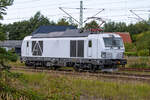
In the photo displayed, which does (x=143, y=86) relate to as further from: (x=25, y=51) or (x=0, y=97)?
(x=25, y=51)

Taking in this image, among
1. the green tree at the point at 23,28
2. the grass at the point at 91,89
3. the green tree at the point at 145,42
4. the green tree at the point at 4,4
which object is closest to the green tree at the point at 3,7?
the green tree at the point at 4,4

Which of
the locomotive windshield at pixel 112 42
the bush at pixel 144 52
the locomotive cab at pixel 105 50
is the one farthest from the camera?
the bush at pixel 144 52

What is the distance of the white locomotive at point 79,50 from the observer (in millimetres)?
20234

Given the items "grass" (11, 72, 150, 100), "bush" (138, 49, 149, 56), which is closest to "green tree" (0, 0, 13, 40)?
"grass" (11, 72, 150, 100)

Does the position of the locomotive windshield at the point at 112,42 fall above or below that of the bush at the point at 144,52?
above

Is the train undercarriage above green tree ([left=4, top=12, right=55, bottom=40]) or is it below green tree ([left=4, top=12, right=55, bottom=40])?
below

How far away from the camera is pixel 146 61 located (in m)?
26.2

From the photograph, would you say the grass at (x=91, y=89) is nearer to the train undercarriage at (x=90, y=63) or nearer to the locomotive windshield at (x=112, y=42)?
the train undercarriage at (x=90, y=63)

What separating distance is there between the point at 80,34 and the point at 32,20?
2087 inches

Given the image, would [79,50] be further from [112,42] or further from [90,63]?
[112,42]

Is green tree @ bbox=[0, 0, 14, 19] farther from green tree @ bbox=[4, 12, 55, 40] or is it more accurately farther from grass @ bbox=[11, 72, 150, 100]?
green tree @ bbox=[4, 12, 55, 40]

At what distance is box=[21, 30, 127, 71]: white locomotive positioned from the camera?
20.2 meters

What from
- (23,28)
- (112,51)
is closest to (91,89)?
(112,51)

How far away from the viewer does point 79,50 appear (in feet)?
69.6
